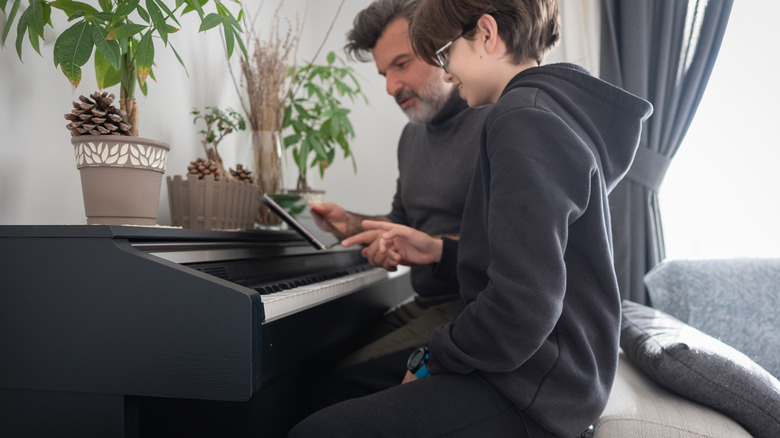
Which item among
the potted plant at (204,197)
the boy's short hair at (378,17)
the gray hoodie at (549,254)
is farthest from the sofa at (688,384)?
the boy's short hair at (378,17)

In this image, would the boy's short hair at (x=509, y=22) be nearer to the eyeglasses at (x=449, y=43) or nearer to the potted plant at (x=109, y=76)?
the eyeglasses at (x=449, y=43)

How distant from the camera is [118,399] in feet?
2.87

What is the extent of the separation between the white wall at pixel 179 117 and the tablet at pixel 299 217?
435 millimetres

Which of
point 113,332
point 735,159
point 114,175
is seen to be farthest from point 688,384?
point 735,159

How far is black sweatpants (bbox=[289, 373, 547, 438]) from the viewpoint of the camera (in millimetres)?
851

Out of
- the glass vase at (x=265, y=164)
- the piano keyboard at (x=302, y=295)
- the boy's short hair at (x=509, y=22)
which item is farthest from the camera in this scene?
the glass vase at (x=265, y=164)

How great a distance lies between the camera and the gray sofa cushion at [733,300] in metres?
1.82

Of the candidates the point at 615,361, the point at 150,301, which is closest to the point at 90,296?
the point at 150,301

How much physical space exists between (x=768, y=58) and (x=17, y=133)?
8.98 feet

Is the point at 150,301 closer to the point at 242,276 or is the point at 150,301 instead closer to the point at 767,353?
the point at 242,276

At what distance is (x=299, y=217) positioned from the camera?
4.99 feet

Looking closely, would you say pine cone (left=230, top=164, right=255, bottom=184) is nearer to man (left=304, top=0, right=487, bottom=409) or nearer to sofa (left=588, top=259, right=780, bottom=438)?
man (left=304, top=0, right=487, bottom=409)

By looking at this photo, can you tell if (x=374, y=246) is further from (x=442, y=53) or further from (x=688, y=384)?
(x=688, y=384)

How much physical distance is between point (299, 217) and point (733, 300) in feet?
4.95
